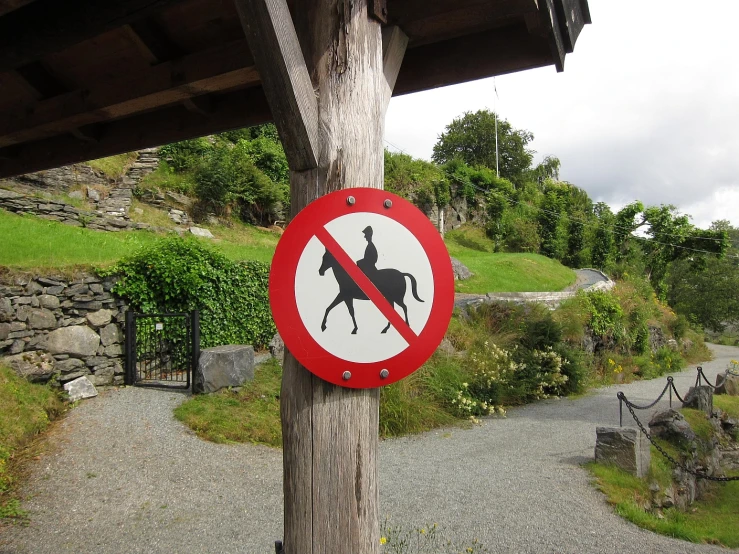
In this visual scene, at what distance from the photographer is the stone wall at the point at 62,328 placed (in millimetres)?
7848

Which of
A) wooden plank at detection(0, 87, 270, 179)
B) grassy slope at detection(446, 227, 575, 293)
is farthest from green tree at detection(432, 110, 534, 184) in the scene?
wooden plank at detection(0, 87, 270, 179)

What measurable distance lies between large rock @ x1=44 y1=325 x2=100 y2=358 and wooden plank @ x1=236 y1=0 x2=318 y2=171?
8189mm

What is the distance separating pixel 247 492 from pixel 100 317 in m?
5.20

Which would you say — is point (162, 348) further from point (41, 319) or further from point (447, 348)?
point (447, 348)

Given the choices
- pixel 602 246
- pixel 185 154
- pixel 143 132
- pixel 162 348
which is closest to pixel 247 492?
pixel 143 132

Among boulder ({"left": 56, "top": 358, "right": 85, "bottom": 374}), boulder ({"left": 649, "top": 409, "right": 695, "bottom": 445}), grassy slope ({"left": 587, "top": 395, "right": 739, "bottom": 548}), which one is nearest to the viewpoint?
grassy slope ({"left": 587, "top": 395, "right": 739, "bottom": 548})

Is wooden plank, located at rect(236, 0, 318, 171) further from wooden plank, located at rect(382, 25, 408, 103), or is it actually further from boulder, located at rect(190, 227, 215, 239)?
boulder, located at rect(190, 227, 215, 239)

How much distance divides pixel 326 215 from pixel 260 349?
9755 mm

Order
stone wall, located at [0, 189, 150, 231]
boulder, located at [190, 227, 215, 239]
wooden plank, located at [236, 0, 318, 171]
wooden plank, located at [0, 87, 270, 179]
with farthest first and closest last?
1. boulder, located at [190, 227, 215, 239]
2. stone wall, located at [0, 189, 150, 231]
3. wooden plank, located at [0, 87, 270, 179]
4. wooden plank, located at [236, 0, 318, 171]

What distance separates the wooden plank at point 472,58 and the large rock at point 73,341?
25.8ft

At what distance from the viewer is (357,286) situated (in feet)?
5.30

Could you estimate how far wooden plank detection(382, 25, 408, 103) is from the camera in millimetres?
1914

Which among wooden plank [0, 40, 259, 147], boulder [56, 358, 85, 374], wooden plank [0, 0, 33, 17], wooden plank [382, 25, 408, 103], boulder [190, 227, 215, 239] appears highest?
boulder [190, 227, 215, 239]

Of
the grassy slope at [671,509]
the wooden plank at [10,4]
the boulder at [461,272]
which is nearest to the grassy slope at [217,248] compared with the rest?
the boulder at [461,272]
